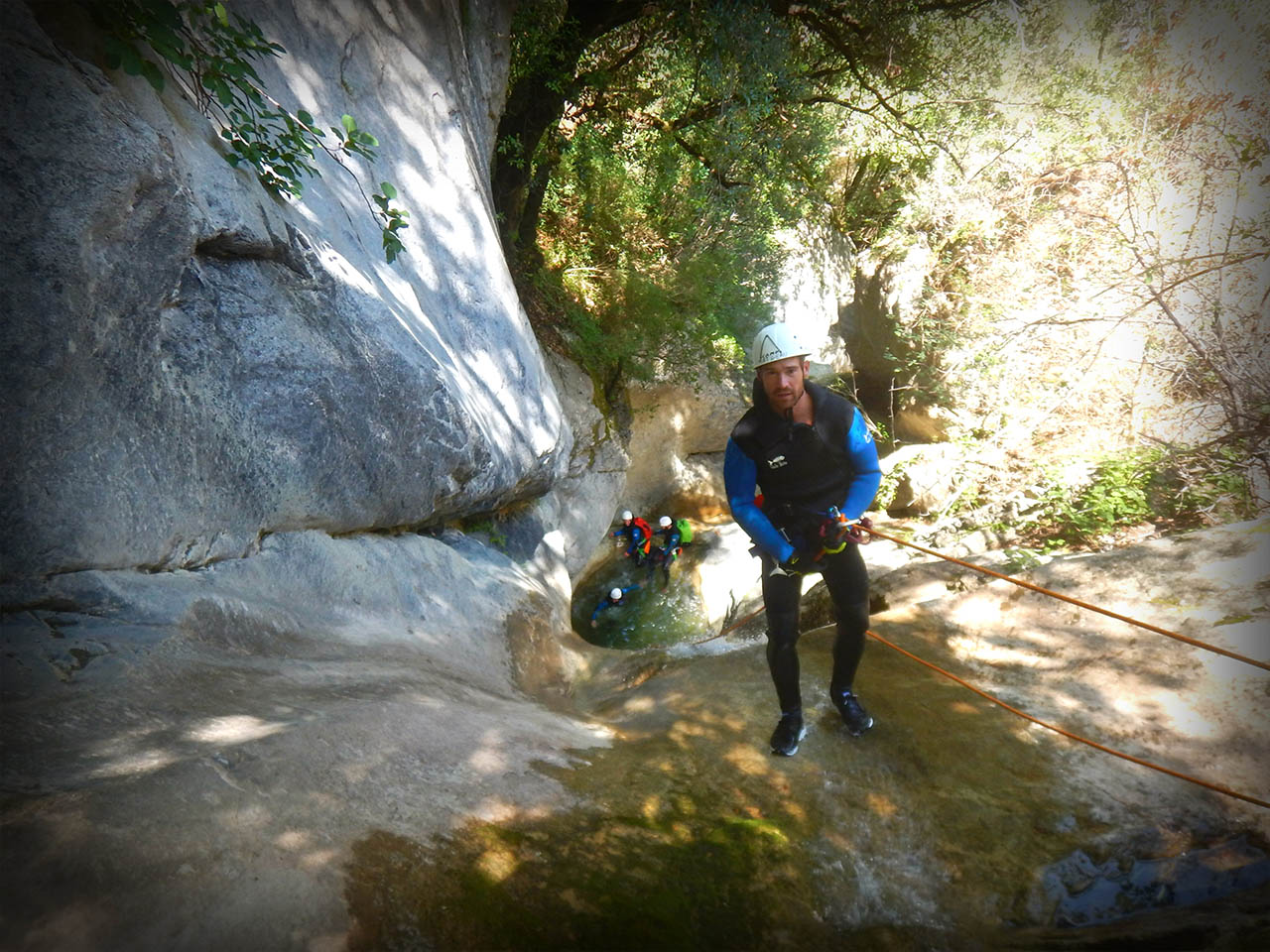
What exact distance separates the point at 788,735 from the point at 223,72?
5063mm

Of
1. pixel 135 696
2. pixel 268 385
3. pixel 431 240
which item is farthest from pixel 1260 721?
pixel 431 240

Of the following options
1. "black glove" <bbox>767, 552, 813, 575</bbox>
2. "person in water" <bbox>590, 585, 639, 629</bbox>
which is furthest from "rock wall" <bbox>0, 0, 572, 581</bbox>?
"person in water" <bbox>590, 585, 639, 629</bbox>

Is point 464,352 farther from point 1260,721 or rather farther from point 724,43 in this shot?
point 1260,721

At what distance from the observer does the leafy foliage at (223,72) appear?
10.1 feet

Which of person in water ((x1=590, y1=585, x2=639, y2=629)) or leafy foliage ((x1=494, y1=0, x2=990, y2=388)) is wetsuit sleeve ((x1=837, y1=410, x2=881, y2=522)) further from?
person in water ((x1=590, y1=585, x2=639, y2=629))

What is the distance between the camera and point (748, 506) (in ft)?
12.7

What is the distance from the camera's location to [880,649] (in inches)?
211

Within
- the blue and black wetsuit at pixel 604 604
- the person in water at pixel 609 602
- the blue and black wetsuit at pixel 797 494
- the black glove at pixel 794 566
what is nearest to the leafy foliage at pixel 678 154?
the person in water at pixel 609 602

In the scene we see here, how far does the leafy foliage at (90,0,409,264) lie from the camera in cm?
308

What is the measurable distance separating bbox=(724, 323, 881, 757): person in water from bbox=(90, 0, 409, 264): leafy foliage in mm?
2787

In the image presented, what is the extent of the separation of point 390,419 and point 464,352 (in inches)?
66.3

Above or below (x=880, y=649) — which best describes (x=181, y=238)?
above

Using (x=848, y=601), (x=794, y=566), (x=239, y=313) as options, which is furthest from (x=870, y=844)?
(x=239, y=313)

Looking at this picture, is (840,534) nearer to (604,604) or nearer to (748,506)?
(748,506)
